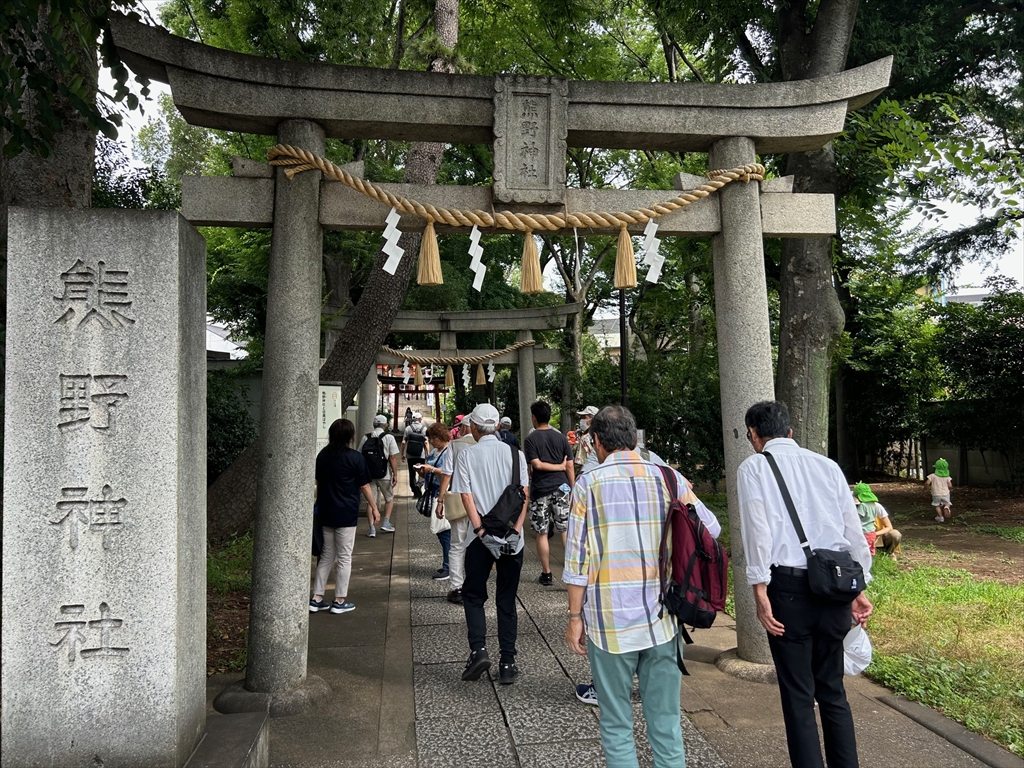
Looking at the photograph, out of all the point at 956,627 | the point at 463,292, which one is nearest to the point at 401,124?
the point at 956,627

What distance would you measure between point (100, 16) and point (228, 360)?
11.2 metres

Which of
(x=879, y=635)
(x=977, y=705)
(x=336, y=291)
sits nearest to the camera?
(x=977, y=705)

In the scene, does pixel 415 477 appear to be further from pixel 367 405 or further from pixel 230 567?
pixel 230 567

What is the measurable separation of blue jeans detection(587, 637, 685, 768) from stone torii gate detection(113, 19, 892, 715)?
7.24 ft

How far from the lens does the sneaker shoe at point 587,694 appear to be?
15.0 ft

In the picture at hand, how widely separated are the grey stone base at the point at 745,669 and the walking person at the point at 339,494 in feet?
10.1

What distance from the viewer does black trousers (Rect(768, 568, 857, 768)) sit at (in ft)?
10.6

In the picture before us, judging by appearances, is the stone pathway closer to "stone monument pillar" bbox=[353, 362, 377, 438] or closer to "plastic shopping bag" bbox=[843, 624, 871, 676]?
"plastic shopping bag" bbox=[843, 624, 871, 676]

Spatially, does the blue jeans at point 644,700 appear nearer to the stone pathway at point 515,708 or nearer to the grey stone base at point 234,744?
the stone pathway at point 515,708

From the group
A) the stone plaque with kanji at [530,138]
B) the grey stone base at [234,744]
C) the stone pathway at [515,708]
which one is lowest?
the stone pathway at [515,708]

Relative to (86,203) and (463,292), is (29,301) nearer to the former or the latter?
(86,203)

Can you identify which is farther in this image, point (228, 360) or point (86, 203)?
point (228, 360)

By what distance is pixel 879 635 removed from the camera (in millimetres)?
6031

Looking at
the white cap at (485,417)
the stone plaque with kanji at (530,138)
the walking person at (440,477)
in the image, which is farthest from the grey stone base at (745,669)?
the stone plaque with kanji at (530,138)
